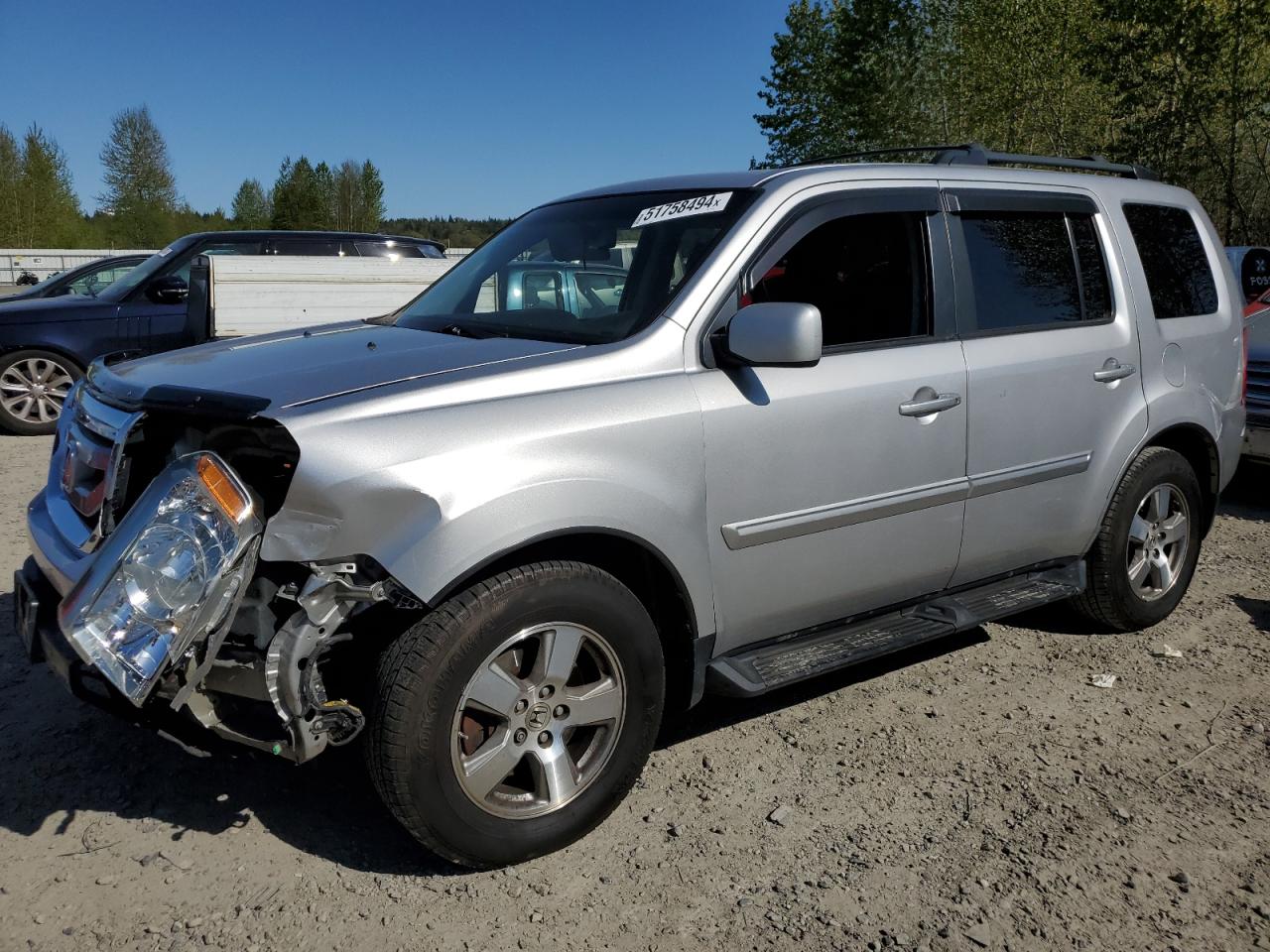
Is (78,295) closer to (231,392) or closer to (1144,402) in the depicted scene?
(231,392)

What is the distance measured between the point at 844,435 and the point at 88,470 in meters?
2.32

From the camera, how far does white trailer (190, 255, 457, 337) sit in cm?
891

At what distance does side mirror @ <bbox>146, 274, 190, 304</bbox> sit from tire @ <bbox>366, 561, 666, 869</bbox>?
7962mm

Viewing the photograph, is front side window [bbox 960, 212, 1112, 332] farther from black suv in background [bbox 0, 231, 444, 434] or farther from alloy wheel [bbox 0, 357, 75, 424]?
alloy wheel [bbox 0, 357, 75, 424]

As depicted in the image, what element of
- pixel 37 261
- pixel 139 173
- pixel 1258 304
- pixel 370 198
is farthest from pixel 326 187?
pixel 1258 304

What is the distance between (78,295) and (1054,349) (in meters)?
9.43

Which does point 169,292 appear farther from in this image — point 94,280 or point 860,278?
point 860,278

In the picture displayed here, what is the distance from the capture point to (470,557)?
2.56 metres

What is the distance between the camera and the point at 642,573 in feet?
10.3

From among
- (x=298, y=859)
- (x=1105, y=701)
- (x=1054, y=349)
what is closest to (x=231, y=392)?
(x=298, y=859)

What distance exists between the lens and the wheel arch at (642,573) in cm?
272

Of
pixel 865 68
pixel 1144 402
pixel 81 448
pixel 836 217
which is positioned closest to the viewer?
pixel 81 448

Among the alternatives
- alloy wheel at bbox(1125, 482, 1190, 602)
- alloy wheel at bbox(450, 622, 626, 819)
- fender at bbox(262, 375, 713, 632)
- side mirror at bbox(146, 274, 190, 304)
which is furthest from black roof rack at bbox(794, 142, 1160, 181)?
side mirror at bbox(146, 274, 190, 304)

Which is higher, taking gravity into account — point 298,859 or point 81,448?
point 81,448
